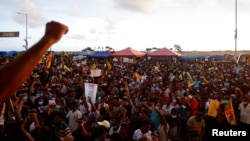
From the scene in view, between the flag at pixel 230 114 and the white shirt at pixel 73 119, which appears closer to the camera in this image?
the white shirt at pixel 73 119

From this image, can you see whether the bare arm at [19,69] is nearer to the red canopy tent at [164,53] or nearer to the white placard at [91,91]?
the white placard at [91,91]

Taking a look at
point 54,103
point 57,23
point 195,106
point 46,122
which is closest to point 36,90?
point 54,103

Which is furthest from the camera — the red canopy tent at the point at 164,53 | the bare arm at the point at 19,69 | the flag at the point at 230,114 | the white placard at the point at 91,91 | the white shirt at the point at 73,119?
the red canopy tent at the point at 164,53

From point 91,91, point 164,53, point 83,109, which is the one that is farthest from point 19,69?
point 164,53

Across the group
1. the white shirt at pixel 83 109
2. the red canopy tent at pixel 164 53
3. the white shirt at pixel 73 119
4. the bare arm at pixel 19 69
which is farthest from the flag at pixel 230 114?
the red canopy tent at pixel 164 53

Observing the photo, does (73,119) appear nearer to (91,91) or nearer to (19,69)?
(91,91)

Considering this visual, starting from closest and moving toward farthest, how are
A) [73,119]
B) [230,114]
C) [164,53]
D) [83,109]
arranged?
[73,119], [230,114], [83,109], [164,53]

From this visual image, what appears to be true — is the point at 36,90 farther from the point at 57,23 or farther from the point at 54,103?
the point at 57,23

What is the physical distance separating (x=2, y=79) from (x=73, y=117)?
698 centimetres

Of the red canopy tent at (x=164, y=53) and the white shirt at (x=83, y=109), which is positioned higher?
the red canopy tent at (x=164, y=53)

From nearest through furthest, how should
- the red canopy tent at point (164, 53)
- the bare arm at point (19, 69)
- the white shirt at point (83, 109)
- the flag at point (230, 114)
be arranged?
the bare arm at point (19, 69)
the flag at point (230, 114)
the white shirt at point (83, 109)
the red canopy tent at point (164, 53)

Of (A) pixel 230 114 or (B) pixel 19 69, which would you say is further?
(A) pixel 230 114

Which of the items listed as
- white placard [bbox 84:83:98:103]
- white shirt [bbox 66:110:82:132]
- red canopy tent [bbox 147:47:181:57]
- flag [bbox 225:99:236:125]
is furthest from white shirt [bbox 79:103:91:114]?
red canopy tent [bbox 147:47:181:57]

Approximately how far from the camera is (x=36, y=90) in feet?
39.8
